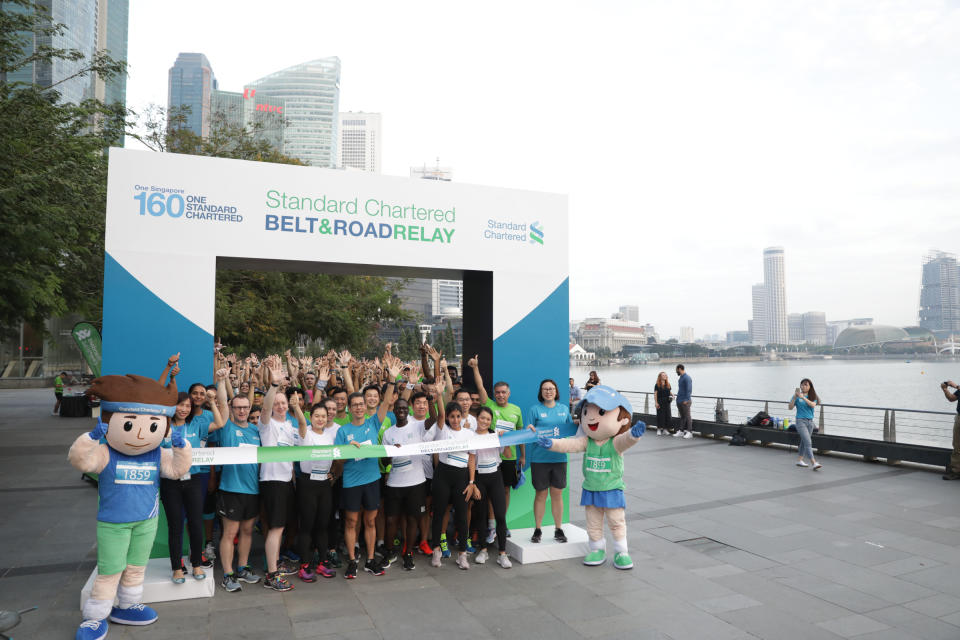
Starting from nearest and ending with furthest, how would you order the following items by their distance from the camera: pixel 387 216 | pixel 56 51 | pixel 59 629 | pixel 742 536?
1. pixel 59 629
2. pixel 387 216
3. pixel 742 536
4. pixel 56 51

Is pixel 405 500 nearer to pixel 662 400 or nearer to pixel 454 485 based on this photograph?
pixel 454 485

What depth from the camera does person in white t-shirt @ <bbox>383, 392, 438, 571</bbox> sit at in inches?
218

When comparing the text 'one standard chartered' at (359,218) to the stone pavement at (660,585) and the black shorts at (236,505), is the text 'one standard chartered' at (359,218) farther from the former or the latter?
the stone pavement at (660,585)

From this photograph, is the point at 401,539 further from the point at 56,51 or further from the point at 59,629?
the point at 56,51

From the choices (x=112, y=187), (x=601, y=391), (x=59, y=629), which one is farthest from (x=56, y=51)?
(x=601, y=391)

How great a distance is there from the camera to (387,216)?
6.02 meters

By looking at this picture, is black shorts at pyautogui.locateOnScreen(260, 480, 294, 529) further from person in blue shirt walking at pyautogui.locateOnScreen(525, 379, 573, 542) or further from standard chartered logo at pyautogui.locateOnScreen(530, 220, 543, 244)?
standard chartered logo at pyautogui.locateOnScreen(530, 220, 543, 244)

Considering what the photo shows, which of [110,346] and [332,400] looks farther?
[332,400]

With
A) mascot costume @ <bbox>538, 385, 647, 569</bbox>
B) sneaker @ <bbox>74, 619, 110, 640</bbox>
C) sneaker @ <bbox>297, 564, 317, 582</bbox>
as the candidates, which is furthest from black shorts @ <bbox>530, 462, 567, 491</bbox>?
sneaker @ <bbox>74, 619, 110, 640</bbox>

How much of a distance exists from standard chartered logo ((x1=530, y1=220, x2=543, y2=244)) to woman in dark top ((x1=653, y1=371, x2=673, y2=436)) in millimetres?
8500

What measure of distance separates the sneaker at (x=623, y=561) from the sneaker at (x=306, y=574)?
103 inches

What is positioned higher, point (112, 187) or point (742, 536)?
point (112, 187)

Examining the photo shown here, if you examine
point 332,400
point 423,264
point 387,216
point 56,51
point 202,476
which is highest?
point 56,51

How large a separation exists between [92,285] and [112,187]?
10613mm
